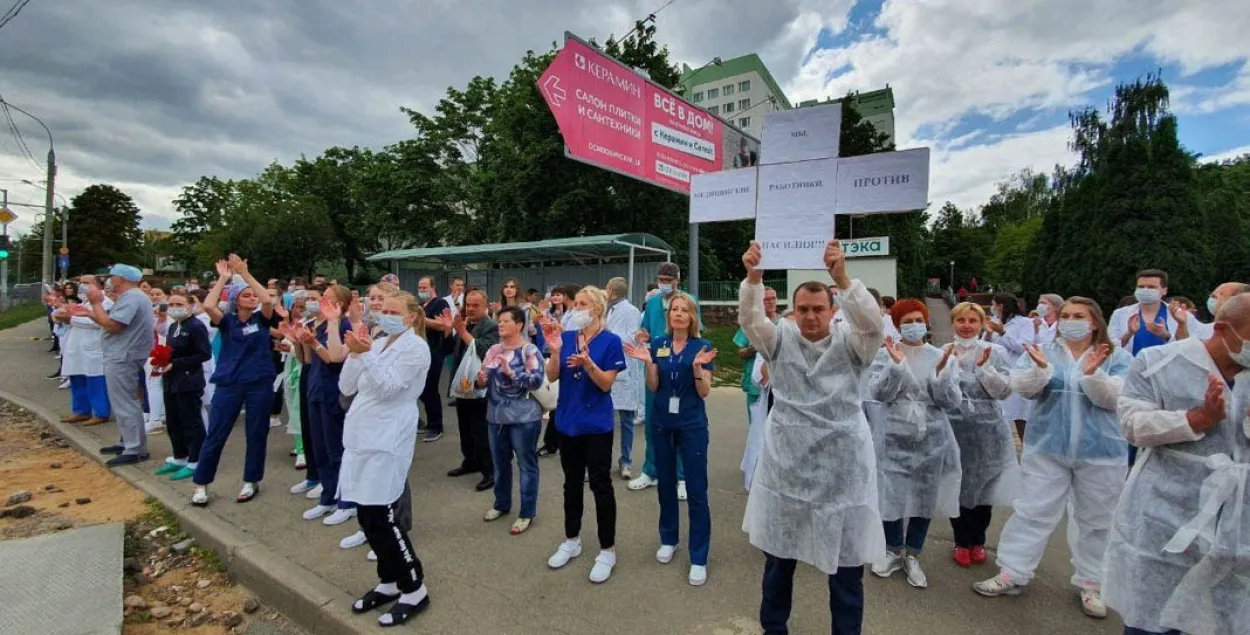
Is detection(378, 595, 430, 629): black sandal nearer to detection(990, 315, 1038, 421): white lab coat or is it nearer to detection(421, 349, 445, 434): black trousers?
detection(421, 349, 445, 434): black trousers

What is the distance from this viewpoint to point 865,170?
4793 mm

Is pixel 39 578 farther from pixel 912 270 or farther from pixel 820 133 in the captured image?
pixel 912 270

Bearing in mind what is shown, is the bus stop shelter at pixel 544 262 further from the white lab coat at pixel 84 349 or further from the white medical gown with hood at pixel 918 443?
the white medical gown with hood at pixel 918 443

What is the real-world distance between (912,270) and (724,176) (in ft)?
89.8

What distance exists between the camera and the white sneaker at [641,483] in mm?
5152

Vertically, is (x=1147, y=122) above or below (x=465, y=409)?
above

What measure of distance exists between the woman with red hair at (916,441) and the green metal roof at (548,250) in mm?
10748

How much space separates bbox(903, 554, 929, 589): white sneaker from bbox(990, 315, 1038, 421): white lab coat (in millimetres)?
2555

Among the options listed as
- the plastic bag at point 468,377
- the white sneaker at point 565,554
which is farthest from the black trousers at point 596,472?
the plastic bag at point 468,377

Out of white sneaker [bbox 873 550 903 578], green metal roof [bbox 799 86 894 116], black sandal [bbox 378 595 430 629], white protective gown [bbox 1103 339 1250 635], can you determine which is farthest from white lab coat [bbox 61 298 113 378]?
green metal roof [bbox 799 86 894 116]

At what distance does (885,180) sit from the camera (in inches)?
189

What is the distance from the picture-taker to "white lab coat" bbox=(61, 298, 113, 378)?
7473 millimetres

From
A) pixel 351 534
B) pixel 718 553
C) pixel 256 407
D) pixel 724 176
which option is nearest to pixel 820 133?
pixel 724 176

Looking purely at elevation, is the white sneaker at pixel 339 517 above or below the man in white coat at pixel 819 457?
below
